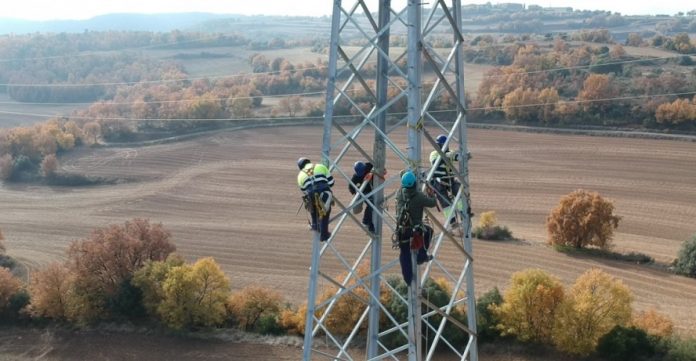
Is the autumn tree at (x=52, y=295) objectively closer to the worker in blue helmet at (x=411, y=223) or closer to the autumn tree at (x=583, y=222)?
the worker in blue helmet at (x=411, y=223)

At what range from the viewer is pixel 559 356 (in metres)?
28.4

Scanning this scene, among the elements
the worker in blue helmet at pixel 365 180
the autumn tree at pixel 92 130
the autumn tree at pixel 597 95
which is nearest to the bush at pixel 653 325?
the worker in blue helmet at pixel 365 180

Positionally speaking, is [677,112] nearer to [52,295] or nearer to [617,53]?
[617,53]

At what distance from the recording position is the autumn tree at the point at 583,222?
42281mm

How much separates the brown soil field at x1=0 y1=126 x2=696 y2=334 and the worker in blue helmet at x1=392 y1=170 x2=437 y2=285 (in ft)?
86.2

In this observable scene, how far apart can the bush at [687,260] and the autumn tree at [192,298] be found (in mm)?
26118

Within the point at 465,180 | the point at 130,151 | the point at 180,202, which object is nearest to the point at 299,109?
the point at 130,151

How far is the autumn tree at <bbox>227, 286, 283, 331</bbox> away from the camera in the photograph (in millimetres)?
33062

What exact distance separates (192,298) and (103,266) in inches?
223

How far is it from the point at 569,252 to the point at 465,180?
111 ft

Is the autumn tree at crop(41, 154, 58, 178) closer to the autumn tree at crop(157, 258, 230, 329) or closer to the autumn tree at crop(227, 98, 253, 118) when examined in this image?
the autumn tree at crop(227, 98, 253, 118)

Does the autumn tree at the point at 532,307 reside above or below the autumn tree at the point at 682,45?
below

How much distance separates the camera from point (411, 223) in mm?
10469

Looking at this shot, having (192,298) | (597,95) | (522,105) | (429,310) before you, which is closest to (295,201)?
(192,298)
